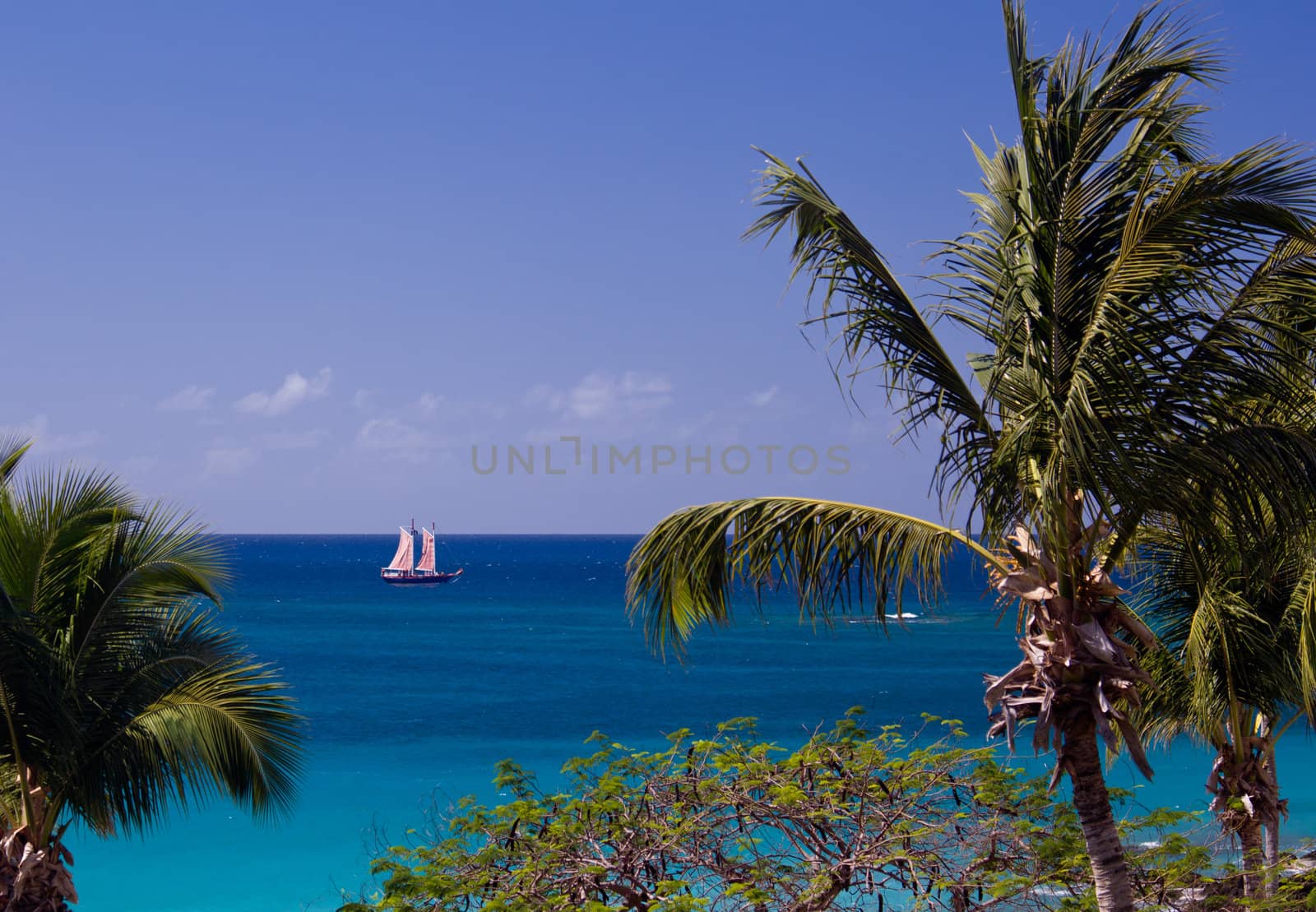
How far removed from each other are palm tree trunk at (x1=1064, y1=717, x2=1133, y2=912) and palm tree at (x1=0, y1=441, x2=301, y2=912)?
19.9 feet

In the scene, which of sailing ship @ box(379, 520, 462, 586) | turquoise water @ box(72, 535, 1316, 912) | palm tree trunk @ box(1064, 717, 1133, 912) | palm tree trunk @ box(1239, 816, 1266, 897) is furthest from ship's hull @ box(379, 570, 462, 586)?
palm tree trunk @ box(1064, 717, 1133, 912)

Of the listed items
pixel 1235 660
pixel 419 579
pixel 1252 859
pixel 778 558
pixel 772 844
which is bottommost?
pixel 419 579

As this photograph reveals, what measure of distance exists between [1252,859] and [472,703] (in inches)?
1439

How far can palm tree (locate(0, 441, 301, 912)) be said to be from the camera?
797 centimetres

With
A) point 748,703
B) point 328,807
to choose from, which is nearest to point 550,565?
point 748,703

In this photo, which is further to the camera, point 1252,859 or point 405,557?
point 405,557

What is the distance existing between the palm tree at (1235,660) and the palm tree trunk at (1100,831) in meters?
2.64

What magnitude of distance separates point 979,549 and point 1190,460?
1.09 m

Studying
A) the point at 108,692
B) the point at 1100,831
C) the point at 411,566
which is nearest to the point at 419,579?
the point at 411,566

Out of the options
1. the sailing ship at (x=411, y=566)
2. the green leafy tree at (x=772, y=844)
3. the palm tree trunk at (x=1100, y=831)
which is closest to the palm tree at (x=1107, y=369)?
the palm tree trunk at (x=1100, y=831)

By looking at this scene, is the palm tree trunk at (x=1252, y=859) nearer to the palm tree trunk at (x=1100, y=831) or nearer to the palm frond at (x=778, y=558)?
the palm tree trunk at (x=1100, y=831)

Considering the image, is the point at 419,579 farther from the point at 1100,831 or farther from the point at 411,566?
the point at 1100,831

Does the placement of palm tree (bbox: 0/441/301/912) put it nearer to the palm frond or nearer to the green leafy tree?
the green leafy tree

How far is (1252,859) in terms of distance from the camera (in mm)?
9719
